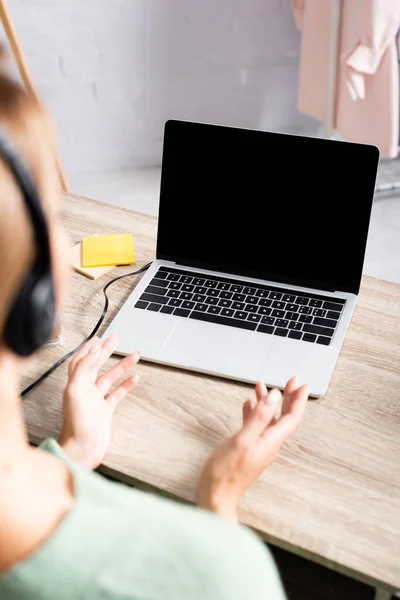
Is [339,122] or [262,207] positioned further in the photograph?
[339,122]

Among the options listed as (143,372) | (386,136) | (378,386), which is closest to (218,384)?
(143,372)

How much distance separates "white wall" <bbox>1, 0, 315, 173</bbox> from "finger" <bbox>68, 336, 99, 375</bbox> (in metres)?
1.87

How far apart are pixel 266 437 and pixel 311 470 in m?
0.07

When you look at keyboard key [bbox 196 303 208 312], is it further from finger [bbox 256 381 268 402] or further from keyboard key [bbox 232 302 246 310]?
finger [bbox 256 381 268 402]

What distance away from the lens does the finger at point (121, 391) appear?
35.2 inches

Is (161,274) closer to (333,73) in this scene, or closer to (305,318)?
(305,318)

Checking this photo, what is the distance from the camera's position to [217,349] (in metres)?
0.99

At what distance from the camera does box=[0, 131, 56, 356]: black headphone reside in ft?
1.36

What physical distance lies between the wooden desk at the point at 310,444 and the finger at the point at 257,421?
44mm

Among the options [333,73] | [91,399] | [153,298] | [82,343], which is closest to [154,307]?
[153,298]

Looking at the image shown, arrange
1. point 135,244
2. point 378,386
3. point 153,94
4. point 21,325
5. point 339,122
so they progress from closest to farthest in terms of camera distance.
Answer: point 21,325 < point 378,386 < point 135,244 < point 339,122 < point 153,94

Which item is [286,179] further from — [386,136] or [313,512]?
[386,136]

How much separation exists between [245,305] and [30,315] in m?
0.62

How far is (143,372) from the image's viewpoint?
0.97 metres
